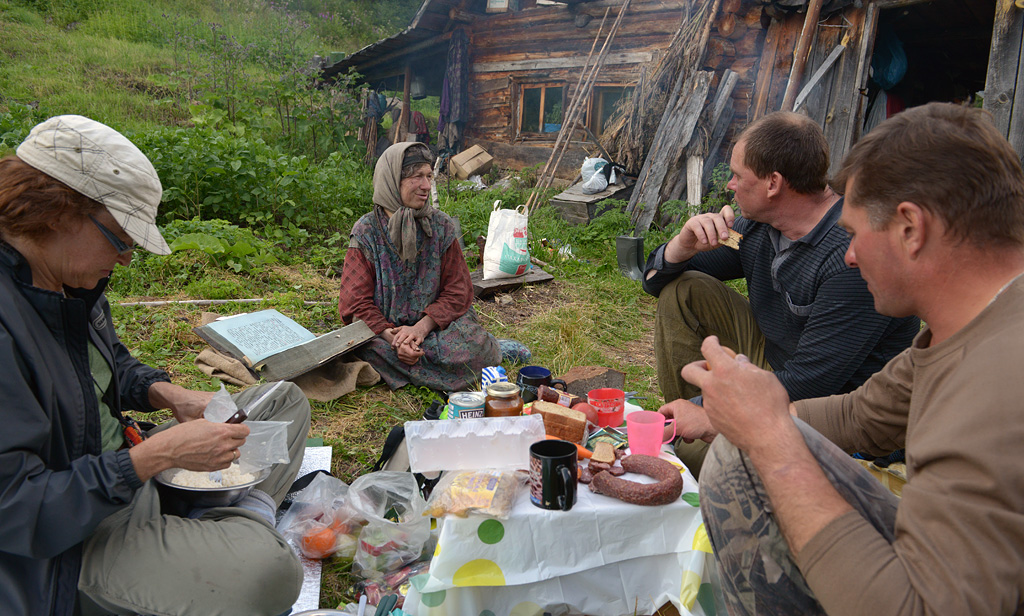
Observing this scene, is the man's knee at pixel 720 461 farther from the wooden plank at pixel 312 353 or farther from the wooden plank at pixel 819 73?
the wooden plank at pixel 819 73

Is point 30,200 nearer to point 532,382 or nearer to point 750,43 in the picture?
point 532,382

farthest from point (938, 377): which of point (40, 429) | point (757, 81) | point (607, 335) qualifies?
point (757, 81)

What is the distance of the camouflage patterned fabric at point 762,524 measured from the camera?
4.39 ft

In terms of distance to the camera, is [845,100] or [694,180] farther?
[694,180]

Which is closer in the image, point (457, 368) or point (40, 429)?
point (40, 429)

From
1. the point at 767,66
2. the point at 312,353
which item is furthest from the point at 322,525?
the point at 767,66

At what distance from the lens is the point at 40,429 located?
1.58m

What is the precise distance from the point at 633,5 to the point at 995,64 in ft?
16.3

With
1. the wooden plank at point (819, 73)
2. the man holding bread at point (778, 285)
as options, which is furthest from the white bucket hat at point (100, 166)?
the wooden plank at point (819, 73)

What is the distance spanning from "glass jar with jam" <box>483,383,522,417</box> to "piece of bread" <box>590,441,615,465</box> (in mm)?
328

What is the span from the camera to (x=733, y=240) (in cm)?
301

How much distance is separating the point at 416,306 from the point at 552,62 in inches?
279

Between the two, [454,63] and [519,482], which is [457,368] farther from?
[454,63]

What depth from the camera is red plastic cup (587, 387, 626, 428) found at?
2459mm
